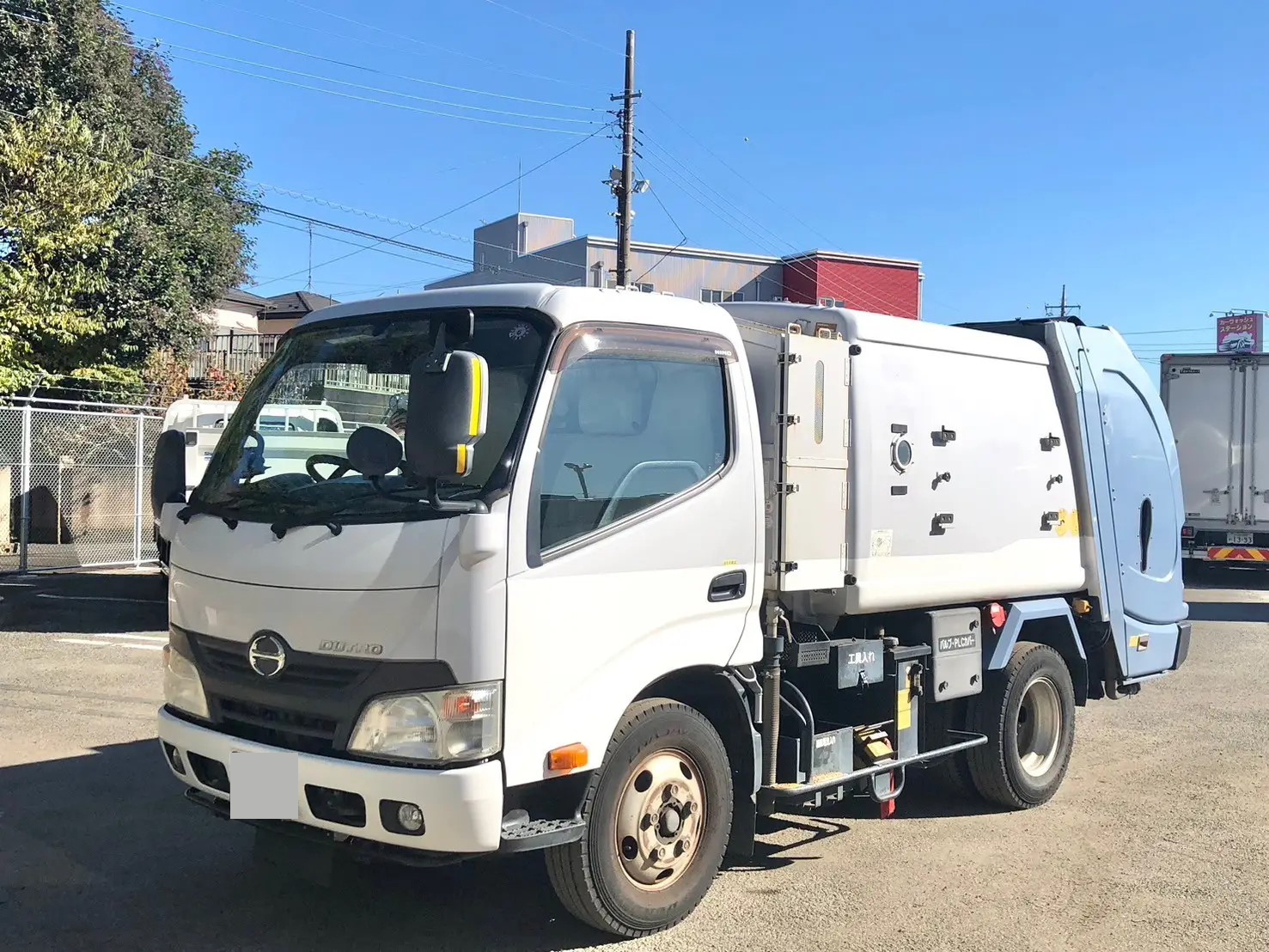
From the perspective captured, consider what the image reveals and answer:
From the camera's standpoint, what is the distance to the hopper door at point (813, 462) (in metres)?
4.96

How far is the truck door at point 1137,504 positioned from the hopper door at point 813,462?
2399 millimetres

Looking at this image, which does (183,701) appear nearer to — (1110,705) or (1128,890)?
(1128,890)

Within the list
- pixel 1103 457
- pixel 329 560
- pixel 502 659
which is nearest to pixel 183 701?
pixel 329 560

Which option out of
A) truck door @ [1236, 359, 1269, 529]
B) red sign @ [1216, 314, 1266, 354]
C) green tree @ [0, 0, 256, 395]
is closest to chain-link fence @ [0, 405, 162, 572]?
green tree @ [0, 0, 256, 395]

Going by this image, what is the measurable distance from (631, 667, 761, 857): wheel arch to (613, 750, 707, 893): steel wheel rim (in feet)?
0.89

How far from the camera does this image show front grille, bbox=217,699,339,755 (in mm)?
3904

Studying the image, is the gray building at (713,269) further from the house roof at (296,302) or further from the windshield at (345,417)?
the windshield at (345,417)

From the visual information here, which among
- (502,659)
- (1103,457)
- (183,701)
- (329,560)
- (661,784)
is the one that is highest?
(1103,457)

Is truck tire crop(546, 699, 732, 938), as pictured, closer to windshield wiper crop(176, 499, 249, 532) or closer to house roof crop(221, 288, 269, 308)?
windshield wiper crop(176, 499, 249, 532)

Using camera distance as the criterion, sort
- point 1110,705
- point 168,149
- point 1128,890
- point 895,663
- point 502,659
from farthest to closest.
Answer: point 168,149
point 1110,705
point 895,663
point 1128,890
point 502,659

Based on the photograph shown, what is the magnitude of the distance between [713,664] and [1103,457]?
3.57 metres

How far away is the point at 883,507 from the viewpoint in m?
5.40

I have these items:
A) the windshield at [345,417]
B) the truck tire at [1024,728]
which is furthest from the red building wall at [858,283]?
the windshield at [345,417]

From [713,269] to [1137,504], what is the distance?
34654mm
